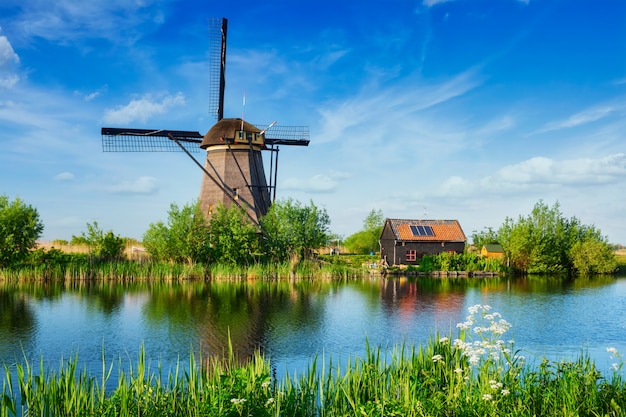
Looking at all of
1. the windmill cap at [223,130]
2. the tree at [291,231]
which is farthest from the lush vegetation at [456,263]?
the windmill cap at [223,130]

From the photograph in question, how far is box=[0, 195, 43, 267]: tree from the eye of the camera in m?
29.3

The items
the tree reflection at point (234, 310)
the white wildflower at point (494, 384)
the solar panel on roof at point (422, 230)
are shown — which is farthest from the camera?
the solar panel on roof at point (422, 230)

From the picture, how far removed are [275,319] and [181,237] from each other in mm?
17205

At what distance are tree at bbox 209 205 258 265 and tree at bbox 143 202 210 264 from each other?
1.74 feet

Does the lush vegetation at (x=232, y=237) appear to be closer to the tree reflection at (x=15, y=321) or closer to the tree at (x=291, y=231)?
the tree at (x=291, y=231)

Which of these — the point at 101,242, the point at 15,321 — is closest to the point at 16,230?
the point at 101,242

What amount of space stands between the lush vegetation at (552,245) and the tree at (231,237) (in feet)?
68.3

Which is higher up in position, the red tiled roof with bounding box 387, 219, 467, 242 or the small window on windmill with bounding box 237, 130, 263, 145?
the small window on windmill with bounding box 237, 130, 263, 145

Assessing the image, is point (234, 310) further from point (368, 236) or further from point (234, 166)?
point (368, 236)

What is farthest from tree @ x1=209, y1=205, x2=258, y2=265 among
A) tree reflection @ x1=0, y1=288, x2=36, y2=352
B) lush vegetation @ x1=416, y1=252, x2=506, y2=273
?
lush vegetation @ x1=416, y1=252, x2=506, y2=273

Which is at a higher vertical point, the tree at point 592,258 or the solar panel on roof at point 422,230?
the solar panel on roof at point 422,230

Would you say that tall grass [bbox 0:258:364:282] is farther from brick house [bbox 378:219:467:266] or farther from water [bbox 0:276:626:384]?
brick house [bbox 378:219:467:266]

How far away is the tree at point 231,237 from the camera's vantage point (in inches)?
1302

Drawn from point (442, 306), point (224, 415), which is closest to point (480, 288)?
point (442, 306)
